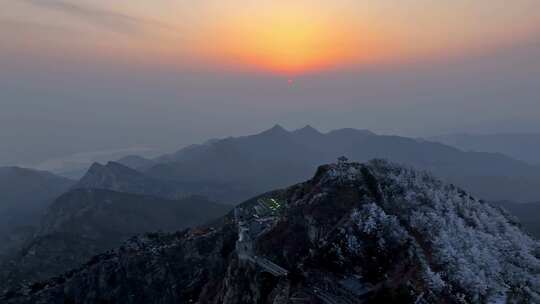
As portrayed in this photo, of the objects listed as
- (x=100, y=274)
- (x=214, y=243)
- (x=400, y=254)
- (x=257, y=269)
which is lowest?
(x=100, y=274)

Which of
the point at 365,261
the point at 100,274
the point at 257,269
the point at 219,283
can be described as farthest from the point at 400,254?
the point at 100,274

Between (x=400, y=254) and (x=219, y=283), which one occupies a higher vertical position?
(x=400, y=254)

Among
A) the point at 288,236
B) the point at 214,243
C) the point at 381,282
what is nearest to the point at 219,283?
the point at 288,236

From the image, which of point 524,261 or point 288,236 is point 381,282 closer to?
point 288,236

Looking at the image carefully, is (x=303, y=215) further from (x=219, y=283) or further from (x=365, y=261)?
(x=219, y=283)

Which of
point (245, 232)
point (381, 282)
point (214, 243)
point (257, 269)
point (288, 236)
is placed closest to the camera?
point (381, 282)

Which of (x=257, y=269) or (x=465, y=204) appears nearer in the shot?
(x=257, y=269)

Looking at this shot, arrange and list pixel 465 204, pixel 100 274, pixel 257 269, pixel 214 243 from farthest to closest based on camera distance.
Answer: pixel 100 274, pixel 214 243, pixel 465 204, pixel 257 269
